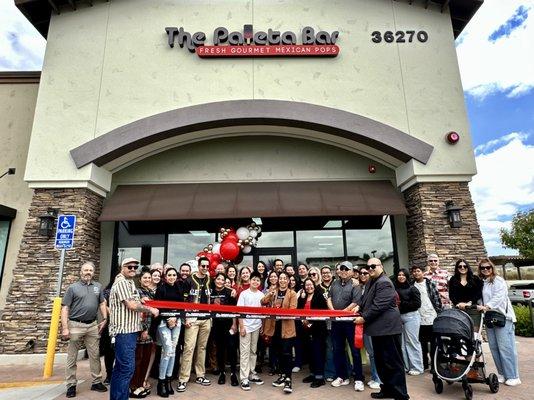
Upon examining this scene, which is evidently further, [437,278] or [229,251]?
[229,251]

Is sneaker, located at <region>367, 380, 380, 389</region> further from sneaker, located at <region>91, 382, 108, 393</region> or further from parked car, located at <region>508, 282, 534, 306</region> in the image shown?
parked car, located at <region>508, 282, 534, 306</region>

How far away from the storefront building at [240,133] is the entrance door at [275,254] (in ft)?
0.10

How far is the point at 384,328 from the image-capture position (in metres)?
4.50

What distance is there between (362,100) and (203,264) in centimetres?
605

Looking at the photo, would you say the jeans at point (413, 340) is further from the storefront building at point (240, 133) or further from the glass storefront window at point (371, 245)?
the glass storefront window at point (371, 245)

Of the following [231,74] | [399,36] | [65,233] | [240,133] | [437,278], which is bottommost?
[437,278]

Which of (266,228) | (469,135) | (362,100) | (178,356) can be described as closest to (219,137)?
(266,228)

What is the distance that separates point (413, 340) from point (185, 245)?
6201mm

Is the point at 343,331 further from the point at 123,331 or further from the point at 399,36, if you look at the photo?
the point at 399,36

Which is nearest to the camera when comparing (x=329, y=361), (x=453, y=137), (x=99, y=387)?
(x=99, y=387)

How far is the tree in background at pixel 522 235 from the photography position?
995 inches

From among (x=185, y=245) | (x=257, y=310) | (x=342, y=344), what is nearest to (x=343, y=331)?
(x=342, y=344)

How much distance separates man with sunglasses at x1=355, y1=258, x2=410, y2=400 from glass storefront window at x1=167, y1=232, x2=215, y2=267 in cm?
581

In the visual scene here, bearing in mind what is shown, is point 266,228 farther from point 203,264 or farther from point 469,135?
point 469,135
